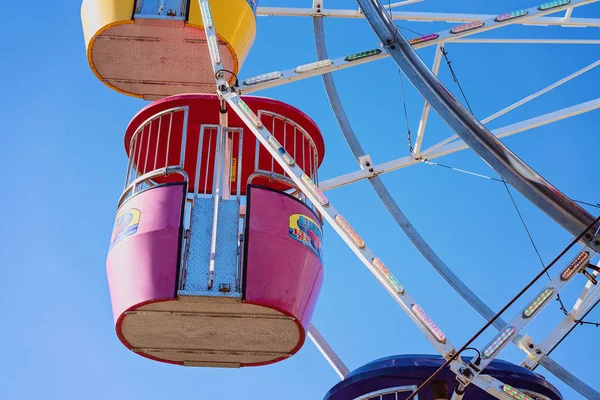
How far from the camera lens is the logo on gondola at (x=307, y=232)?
41.6 ft

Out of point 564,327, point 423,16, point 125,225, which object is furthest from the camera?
point 423,16

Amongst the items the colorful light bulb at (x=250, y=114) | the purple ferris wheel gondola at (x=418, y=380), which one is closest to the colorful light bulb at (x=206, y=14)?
the colorful light bulb at (x=250, y=114)

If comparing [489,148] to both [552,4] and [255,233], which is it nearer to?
[255,233]

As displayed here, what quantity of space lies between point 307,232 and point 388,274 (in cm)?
125

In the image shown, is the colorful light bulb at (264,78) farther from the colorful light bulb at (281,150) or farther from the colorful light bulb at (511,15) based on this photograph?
the colorful light bulb at (511,15)

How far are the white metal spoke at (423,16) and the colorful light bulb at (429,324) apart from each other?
21.8 ft

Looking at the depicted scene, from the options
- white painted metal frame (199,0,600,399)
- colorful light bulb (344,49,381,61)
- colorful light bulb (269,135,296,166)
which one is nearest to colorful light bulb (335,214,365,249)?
white painted metal frame (199,0,600,399)

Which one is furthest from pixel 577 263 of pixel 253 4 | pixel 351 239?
pixel 253 4

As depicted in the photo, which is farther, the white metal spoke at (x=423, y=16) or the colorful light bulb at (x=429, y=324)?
the white metal spoke at (x=423, y=16)

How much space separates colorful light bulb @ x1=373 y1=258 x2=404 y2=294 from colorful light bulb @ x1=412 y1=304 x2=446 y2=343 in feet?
0.84

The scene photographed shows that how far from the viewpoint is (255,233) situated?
40.5 feet

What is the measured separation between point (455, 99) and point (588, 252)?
6.93ft

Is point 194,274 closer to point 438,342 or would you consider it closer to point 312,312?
point 312,312

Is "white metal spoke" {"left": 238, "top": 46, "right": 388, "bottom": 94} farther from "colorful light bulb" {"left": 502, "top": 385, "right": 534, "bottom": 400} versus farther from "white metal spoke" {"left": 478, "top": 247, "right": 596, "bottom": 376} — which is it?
"colorful light bulb" {"left": 502, "top": 385, "right": 534, "bottom": 400}
